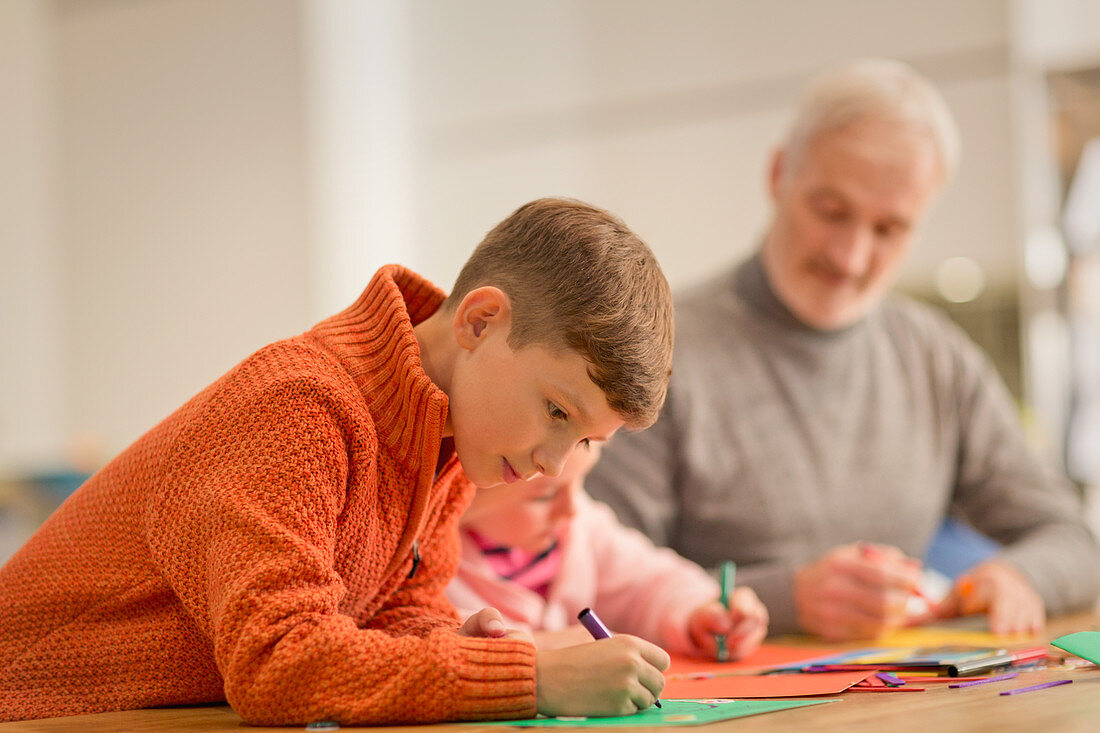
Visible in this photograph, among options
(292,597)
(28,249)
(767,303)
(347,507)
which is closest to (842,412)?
(767,303)

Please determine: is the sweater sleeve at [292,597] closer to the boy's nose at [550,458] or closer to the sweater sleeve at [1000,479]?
the boy's nose at [550,458]

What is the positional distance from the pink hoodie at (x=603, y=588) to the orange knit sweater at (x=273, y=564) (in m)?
0.30

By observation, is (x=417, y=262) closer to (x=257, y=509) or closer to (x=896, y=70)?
(x=896, y=70)

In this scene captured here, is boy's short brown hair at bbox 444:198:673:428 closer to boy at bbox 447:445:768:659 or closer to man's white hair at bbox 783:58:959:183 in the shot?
boy at bbox 447:445:768:659

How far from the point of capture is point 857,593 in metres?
1.41

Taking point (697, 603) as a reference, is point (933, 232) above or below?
above

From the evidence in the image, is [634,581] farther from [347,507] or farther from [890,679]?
[347,507]

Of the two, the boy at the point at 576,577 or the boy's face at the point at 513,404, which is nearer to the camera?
the boy's face at the point at 513,404

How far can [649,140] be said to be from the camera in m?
4.36

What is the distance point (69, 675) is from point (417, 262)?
3680 mm

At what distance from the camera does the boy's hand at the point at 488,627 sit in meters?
0.93

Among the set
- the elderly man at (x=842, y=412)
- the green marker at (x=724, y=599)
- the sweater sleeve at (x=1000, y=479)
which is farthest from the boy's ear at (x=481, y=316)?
the sweater sleeve at (x=1000, y=479)

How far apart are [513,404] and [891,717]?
0.34 m

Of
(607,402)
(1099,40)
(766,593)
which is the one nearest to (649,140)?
(1099,40)
